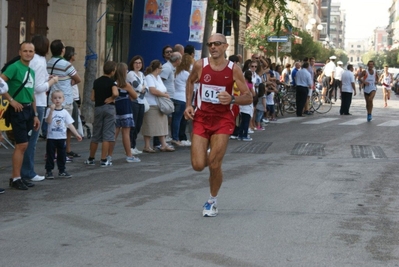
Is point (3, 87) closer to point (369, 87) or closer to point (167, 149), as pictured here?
point (167, 149)

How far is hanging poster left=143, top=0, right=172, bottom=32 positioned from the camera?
20688mm

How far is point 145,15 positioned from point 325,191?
11.8m

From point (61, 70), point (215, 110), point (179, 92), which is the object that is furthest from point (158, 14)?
point (215, 110)

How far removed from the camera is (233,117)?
27.9 feet

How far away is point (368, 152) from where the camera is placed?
15.1 metres

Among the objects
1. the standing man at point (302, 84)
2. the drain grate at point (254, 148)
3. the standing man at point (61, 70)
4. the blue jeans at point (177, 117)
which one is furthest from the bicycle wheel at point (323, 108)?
the standing man at point (61, 70)

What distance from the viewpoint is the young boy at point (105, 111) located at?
40.9 feet

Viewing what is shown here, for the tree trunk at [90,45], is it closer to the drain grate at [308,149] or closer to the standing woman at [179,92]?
the standing woman at [179,92]

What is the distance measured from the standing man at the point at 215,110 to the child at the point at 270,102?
13578mm

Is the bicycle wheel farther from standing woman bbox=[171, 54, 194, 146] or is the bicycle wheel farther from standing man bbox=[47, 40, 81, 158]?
standing man bbox=[47, 40, 81, 158]

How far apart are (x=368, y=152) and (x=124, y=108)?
456cm

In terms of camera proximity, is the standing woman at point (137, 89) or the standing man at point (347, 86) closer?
the standing woman at point (137, 89)

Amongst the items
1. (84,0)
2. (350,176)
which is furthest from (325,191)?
(84,0)

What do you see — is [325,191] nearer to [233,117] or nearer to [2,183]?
[233,117]
